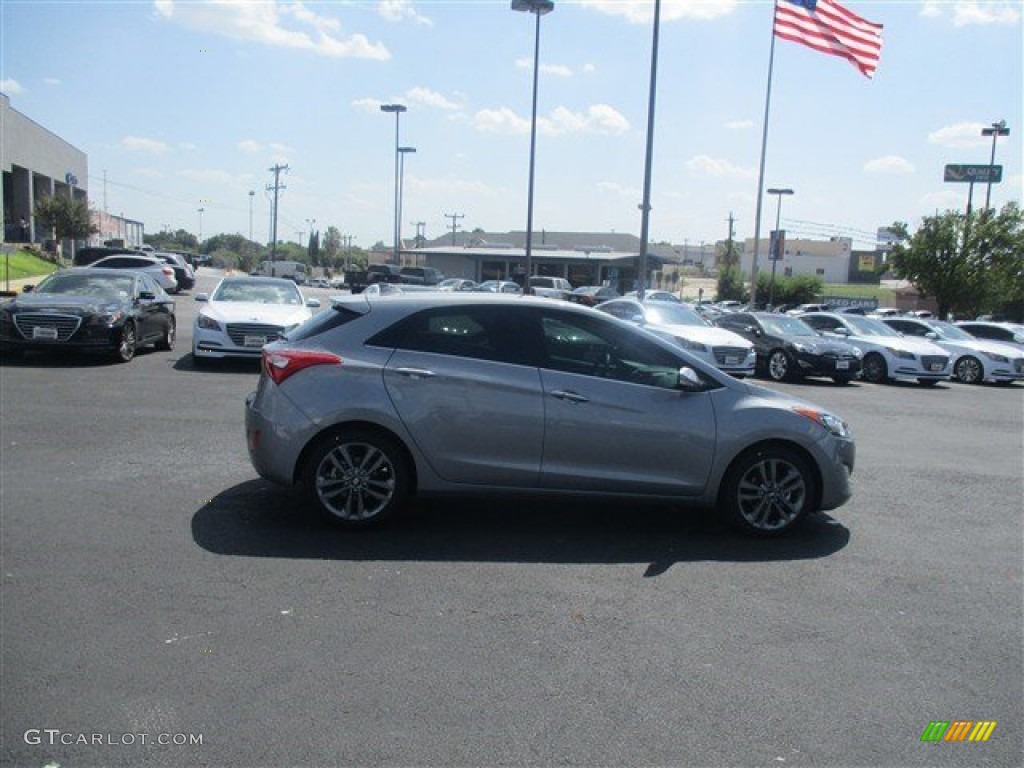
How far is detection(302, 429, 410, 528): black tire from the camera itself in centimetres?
580

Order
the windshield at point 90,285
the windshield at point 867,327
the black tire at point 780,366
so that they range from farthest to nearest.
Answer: the windshield at point 867,327
the black tire at point 780,366
the windshield at point 90,285

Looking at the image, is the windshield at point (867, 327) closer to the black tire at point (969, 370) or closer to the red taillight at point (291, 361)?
the black tire at point (969, 370)

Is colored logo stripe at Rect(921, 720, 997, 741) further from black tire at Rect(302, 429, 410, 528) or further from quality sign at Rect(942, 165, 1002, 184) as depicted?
quality sign at Rect(942, 165, 1002, 184)

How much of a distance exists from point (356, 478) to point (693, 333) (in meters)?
12.7

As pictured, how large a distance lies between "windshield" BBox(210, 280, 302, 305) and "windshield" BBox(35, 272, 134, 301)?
1.43 meters

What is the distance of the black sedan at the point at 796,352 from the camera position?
1805 centimetres

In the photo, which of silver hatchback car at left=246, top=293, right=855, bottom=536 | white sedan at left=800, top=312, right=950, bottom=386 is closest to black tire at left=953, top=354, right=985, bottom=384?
white sedan at left=800, top=312, right=950, bottom=386

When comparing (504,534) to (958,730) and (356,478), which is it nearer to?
(356,478)

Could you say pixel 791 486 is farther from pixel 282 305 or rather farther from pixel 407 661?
pixel 282 305

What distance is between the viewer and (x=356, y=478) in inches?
229

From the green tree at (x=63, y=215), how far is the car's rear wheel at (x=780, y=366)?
46.0 m

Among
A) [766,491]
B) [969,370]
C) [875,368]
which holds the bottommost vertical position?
[969,370]

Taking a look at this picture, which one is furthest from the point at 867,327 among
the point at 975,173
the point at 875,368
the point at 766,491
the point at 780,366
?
the point at 975,173

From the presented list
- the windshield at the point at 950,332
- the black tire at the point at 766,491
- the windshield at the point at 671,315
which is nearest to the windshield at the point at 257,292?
the windshield at the point at 671,315
